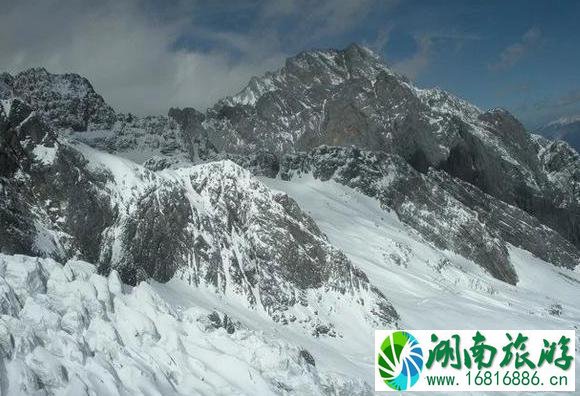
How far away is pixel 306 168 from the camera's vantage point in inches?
4496

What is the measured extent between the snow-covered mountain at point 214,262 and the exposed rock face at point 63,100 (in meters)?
0.34

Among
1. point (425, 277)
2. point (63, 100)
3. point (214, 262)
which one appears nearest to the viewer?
point (214, 262)

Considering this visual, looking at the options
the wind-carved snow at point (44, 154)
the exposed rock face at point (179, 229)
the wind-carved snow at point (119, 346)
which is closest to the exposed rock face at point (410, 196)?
the exposed rock face at point (179, 229)

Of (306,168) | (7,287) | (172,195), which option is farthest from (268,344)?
(306,168)

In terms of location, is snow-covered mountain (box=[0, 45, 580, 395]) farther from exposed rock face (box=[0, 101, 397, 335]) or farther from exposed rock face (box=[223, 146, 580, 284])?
exposed rock face (box=[223, 146, 580, 284])

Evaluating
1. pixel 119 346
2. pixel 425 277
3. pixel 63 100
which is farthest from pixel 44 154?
pixel 63 100

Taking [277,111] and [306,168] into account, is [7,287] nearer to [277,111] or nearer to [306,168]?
[306,168]

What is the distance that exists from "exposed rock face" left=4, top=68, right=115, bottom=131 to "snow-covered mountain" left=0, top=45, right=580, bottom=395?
0.34 m

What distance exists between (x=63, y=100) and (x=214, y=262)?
6907cm

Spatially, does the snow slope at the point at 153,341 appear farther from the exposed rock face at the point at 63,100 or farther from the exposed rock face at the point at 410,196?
the exposed rock face at the point at 63,100

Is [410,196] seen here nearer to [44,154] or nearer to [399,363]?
[399,363]

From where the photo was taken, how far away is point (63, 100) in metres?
106

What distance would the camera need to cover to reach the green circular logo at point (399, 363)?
1571 inches

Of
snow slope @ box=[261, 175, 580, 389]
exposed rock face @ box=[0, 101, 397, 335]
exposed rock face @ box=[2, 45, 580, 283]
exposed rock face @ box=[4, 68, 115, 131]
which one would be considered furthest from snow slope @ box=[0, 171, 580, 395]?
exposed rock face @ box=[4, 68, 115, 131]
